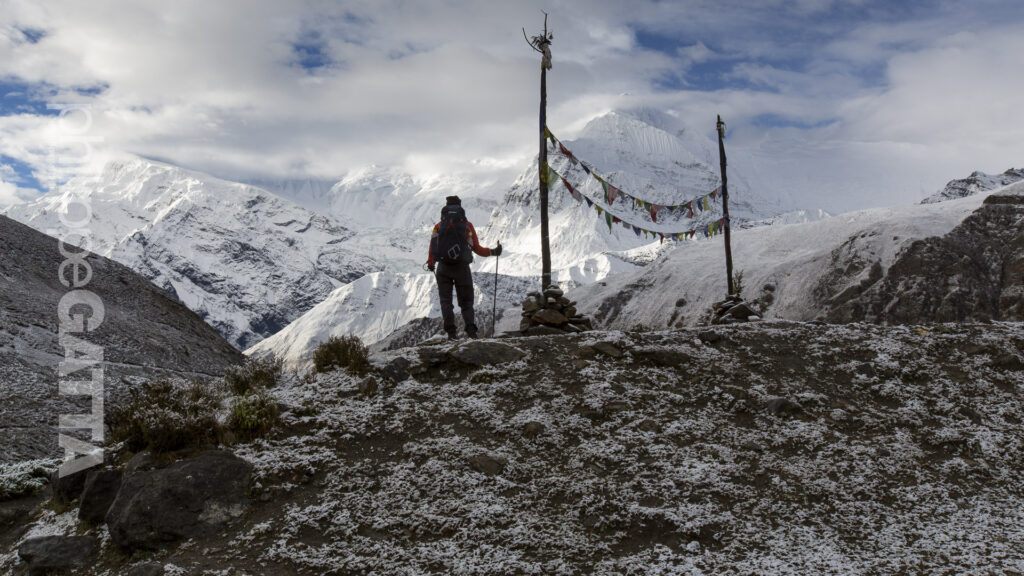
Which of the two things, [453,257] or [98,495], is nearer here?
[98,495]

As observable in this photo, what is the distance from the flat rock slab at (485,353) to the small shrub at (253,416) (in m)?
3.03

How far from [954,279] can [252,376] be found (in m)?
28.4

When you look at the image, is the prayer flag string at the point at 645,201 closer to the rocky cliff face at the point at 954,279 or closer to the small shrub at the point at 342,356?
the rocky cliff face at the point at 954,279

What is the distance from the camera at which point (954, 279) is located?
26.6 meters

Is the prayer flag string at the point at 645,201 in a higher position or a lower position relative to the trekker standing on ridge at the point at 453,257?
higher

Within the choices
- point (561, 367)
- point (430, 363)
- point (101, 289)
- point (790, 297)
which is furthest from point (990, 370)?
point (790, 297)

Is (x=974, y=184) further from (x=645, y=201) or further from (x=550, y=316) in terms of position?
(x=550, y=316)

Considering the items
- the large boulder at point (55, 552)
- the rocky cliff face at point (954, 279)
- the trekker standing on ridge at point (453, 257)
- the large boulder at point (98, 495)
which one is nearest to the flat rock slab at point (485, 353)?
the trekker standing on ridge at point (453, 257)

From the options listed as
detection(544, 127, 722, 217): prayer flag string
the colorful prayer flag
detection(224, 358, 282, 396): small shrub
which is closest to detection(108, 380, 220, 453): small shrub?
detection(224, 358, 282, 396): small shrub

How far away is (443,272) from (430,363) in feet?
9.70

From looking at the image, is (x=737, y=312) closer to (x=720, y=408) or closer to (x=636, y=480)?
(x=720, y=408)

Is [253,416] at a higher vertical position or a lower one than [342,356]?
lower

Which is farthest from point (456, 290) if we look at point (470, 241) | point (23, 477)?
point (23, 477)

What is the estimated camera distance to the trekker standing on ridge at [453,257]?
12352 millimetres
